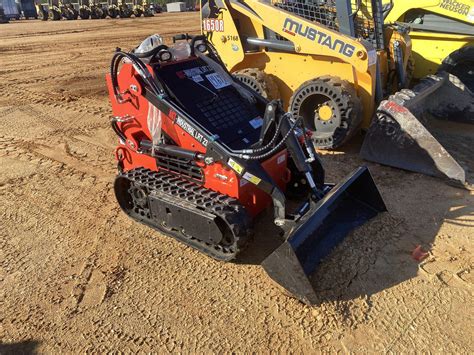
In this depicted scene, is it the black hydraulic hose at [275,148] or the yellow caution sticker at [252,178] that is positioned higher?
the black hydraulic hose at [275,148]

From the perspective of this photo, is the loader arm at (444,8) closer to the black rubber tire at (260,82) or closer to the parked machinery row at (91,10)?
the black rubber tire at (260,82)

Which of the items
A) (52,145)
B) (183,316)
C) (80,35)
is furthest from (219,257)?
(80,35)

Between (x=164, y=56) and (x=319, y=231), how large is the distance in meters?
2.22

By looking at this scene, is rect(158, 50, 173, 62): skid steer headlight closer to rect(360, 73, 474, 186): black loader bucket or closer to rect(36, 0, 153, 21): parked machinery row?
rect(360, 73, 474, 186): black loader bucket

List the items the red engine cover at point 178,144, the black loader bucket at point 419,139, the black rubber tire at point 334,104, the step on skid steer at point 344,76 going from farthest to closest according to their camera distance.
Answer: the black rubber tire at point 334,104 → the step on skid steer at point 344,76 → the black loader bucket at point 419,139 → the red engine cover at point 178,144

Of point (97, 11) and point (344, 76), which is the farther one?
point (97, 11)

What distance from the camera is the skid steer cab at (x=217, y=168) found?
11.1 feet

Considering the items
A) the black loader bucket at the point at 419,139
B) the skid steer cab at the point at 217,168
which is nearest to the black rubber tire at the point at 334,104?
the black loader bucket at the point at 419,139

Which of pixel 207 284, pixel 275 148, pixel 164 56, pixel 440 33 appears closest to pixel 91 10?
pixel 440 33

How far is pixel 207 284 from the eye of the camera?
3391 millimetres

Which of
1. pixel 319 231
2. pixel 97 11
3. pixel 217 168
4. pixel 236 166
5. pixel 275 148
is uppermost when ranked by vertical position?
pixel 275 148

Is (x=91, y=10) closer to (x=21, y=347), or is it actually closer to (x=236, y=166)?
(x=236, y=166)

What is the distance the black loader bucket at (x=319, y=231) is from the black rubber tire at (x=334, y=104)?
173 cm

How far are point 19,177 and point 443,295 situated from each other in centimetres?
499
